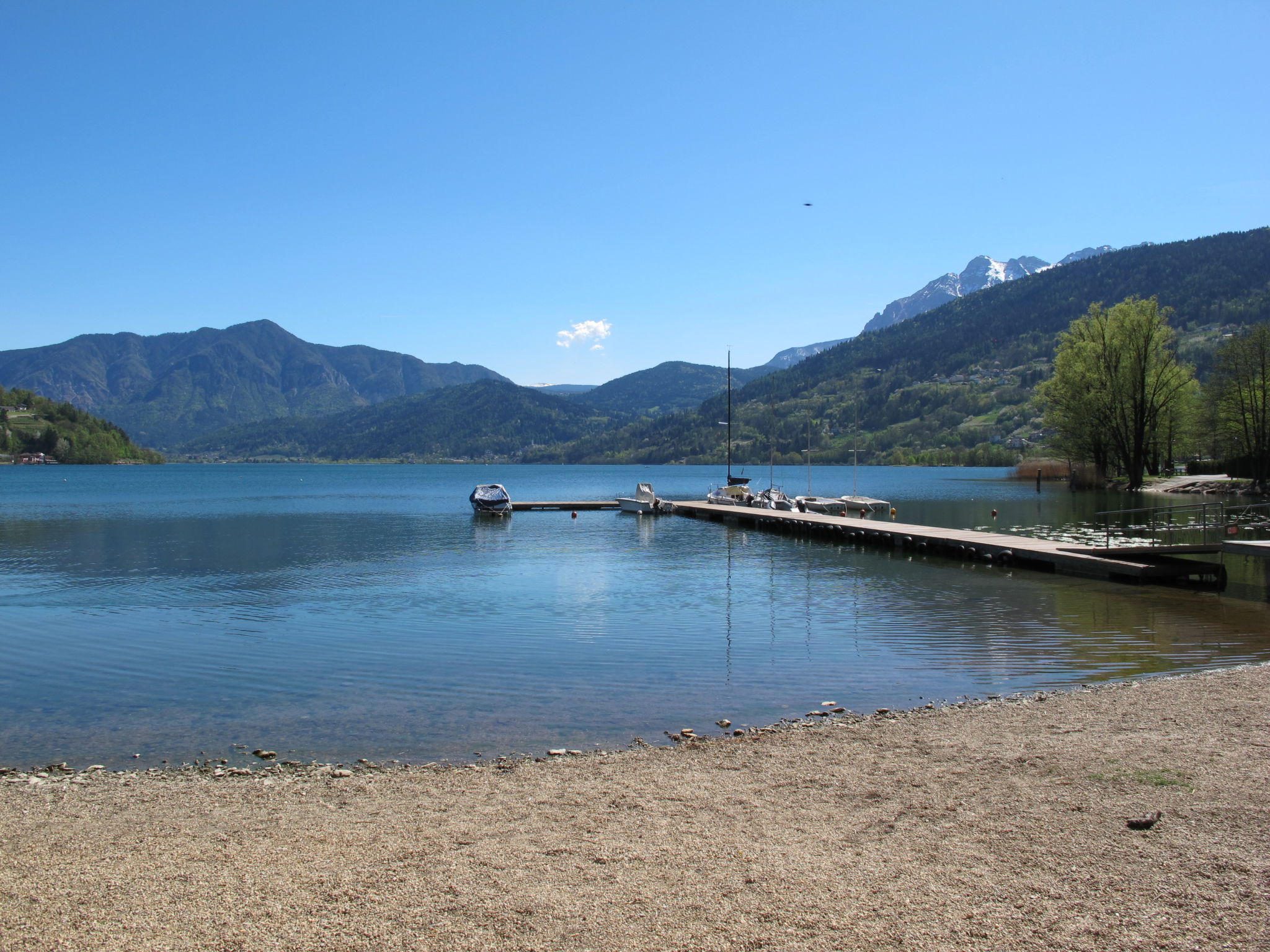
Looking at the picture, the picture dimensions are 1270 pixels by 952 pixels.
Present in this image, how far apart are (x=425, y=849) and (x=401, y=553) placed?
108ft

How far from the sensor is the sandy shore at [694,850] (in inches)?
217

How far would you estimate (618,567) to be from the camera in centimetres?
3278

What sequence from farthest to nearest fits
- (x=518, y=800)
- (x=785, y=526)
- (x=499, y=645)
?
(x=785, y=526)
(x=499, y=645)
(x=518, y=800)

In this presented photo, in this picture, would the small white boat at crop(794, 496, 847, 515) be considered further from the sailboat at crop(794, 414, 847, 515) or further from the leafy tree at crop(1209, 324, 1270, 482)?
the leafy tree at crop(1209, 324, 1270, 482)

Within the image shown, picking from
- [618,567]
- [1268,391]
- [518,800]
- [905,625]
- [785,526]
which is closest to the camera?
[518,800]

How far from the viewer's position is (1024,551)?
30000mm

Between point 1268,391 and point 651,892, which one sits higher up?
point 1268,391

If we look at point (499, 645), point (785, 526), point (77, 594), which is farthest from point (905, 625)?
point (785, 526)

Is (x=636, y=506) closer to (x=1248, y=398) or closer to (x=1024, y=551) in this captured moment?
(x=1024, y=551)

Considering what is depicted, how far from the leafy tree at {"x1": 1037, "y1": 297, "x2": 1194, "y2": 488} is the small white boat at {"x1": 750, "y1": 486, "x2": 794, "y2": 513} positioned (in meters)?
29.9

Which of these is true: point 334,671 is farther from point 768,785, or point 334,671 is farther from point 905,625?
point 905,625

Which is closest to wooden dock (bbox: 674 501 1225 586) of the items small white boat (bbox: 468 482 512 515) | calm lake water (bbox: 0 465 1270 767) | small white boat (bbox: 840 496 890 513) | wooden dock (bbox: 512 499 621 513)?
calm lake water (bbox: 0 465 1270 767)

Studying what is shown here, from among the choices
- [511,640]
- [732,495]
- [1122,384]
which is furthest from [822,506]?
[511,640]

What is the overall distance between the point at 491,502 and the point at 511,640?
4367 centimetres
